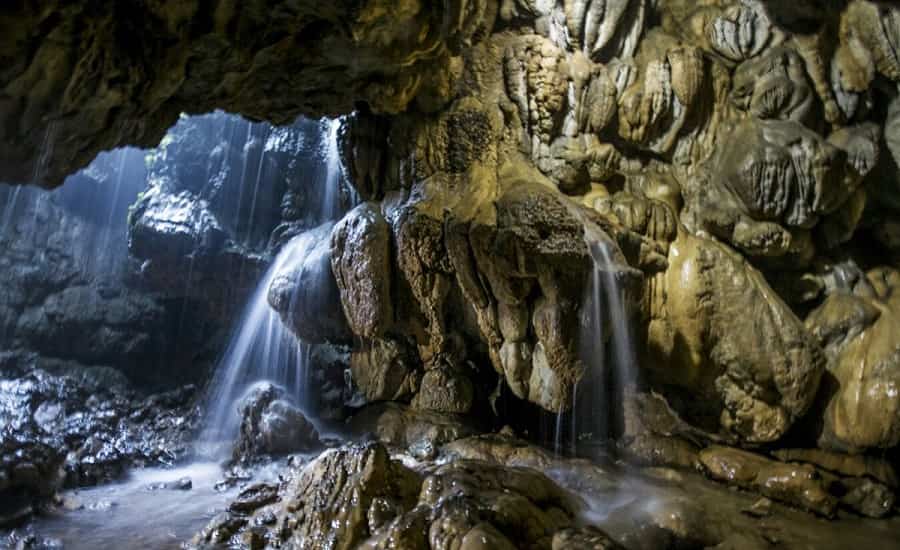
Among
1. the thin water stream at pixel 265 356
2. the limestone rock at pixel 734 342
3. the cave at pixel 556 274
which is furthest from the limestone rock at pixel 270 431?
the limestone rock at pixel 734 342

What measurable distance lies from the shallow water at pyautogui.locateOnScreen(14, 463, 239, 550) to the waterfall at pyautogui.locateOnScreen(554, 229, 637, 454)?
437 cm

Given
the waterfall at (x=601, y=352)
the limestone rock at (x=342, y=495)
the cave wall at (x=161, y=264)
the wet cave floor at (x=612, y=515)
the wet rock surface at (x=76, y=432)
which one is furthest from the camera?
the cave wall at (x=161, y=264)

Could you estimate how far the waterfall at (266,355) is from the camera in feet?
34.0

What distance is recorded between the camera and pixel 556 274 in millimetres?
7145

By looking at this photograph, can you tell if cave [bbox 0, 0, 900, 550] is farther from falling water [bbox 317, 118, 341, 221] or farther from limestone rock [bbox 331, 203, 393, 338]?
falling water [bbox 317, 118, 341, 221]

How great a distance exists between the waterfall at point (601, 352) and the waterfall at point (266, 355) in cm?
448

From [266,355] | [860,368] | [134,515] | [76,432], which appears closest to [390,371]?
[266,355]

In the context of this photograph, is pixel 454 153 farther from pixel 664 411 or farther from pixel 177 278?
pixel 177 278

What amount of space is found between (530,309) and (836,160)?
157 inches

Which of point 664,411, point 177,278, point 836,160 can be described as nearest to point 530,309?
point 664,411

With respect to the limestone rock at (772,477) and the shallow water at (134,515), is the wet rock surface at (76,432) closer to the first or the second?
the shallow water at (134,515)

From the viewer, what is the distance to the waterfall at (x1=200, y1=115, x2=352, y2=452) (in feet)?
34.0

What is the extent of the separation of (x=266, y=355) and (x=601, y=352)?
6273 mm

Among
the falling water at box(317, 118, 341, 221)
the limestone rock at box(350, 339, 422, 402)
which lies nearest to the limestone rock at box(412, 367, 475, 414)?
the limestone rock at box(350, 339, 422, 402)
